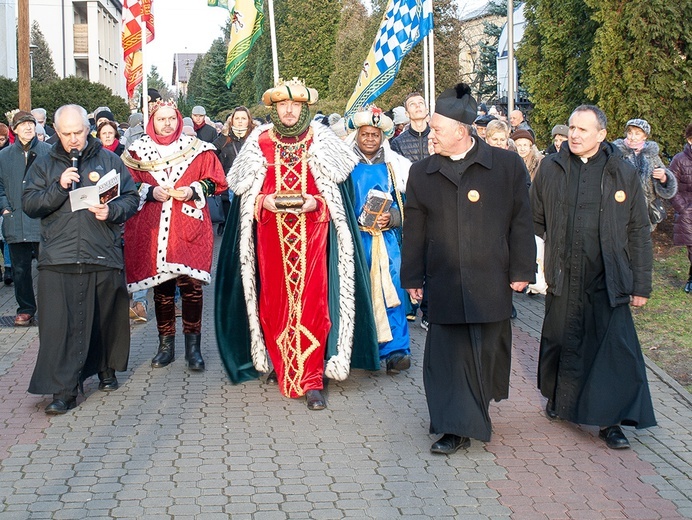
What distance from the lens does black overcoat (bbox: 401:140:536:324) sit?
18.6ft

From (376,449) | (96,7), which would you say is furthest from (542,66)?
(96,7)

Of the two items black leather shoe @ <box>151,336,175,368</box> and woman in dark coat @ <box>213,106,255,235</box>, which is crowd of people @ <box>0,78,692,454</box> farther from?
woman in dark coat @ <box>213,106,255,235</box>

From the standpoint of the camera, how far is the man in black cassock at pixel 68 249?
6574 millimetres

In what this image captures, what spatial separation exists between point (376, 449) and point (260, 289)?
1.77m

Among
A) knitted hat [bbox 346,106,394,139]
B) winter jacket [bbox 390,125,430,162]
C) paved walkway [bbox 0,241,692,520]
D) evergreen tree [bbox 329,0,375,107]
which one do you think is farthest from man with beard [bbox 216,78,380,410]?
evergreen tree [bbox 329,0,375,107]

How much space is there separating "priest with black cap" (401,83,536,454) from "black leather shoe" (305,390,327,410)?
1087mm

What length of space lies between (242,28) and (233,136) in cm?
165

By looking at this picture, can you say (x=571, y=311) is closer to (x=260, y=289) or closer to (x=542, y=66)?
(x=260, y=289)

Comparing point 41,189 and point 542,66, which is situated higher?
point 542,66

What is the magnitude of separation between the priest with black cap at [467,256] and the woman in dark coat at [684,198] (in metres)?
6.15

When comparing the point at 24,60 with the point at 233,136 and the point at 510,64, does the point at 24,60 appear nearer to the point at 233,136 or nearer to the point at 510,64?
the point at 233,136

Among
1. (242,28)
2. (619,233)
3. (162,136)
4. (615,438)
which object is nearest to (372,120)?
(162,136)

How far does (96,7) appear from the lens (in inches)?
1917

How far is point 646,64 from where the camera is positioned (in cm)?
1378
